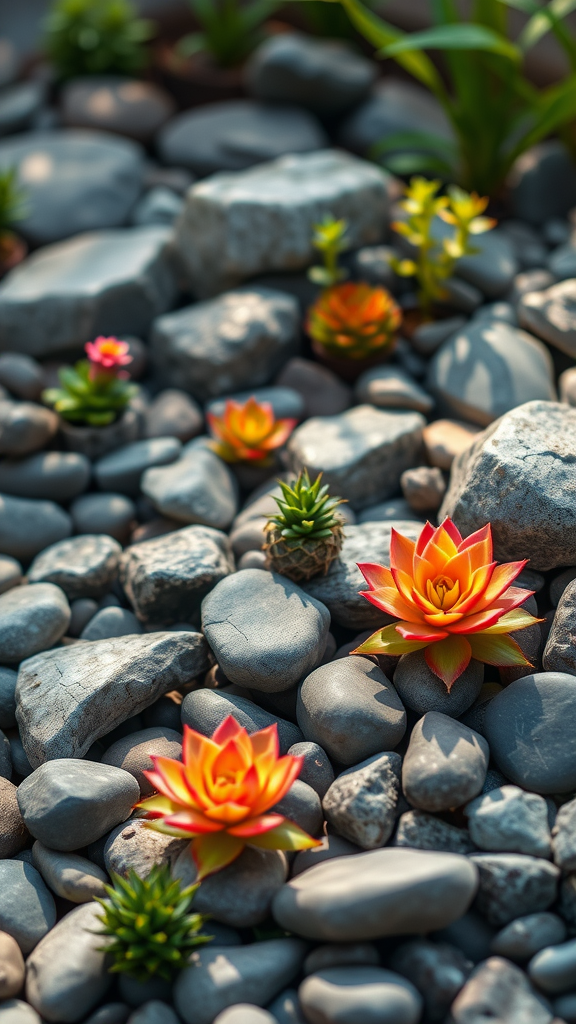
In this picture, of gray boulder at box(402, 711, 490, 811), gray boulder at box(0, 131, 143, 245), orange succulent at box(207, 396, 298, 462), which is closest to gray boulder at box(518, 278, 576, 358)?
orange succulent at box(207, 396, 298, 462)

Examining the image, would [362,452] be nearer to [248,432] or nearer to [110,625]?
[248,432]

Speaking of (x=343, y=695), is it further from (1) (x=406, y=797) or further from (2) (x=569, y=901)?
(2) (x=569, y=901)

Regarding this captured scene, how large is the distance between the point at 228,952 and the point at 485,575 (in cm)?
105

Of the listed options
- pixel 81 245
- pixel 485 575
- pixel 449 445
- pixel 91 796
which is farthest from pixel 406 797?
pixel 81 245

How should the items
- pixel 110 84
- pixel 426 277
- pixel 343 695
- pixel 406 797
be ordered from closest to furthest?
→ pixel 406 797
pixel 343 695
pixel 426 277
pixel 110 84

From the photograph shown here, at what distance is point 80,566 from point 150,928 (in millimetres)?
1216

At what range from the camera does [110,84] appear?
491 cm

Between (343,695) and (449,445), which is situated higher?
(449,445)

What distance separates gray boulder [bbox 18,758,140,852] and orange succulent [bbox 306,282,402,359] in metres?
1.92

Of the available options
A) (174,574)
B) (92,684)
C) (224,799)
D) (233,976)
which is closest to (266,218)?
(174,574)

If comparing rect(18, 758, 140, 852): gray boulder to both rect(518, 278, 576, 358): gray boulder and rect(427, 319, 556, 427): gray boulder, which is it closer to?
rect(427, 319, 556, 427): gray boulder

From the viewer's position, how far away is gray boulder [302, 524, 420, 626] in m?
2.45

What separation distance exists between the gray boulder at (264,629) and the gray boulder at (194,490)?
1.31 ft

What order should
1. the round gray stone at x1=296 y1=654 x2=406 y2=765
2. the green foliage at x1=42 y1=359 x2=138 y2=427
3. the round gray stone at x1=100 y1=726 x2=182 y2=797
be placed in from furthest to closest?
the green foliage at x1=42 y1=359 x2=138 y2=427 < the round gray stone at x1=100 y1=726 x2=182 y2=797 < the round gray stone at x1=296 y1=654 x2=406 y2=765
